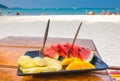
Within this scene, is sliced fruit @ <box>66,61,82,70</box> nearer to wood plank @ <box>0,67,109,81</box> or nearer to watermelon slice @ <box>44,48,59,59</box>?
wood plank @ <box>0,67,109,81</box>

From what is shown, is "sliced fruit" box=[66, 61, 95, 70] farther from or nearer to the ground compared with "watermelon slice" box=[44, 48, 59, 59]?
farther from the ground

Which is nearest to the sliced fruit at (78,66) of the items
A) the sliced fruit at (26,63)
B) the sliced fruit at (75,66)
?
the sliced fruit at (75,66)

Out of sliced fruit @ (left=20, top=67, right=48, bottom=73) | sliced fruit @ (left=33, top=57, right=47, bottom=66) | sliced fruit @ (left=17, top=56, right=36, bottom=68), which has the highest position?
sliced fruit @ (left=33, top=57, right=47, bottom=66)

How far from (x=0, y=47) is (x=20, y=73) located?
54cm

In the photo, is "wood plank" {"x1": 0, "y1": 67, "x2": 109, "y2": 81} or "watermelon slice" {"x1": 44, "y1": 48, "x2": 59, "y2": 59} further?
"watermelon slice" {"x1": 44, "y1": 48, "x2": 59, "y2": 59}

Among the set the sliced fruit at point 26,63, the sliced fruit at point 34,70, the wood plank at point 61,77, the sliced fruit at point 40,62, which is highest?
the sliced fruit at point 40,62

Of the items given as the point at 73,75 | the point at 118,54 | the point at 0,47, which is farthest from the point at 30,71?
the point at 118,54

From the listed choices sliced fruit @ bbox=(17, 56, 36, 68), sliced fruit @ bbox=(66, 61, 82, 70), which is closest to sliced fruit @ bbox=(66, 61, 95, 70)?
sliced fruit @ bbox=(66, 61, 82, 70)

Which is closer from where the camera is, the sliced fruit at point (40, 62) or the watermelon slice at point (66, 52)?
the sliced fruit at point (40, 62)

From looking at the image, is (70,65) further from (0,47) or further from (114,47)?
(114,47)

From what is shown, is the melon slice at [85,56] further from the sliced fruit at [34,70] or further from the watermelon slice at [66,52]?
the sliced fruit at [34,70]

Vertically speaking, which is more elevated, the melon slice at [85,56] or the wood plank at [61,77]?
the melon slice at [85,56]

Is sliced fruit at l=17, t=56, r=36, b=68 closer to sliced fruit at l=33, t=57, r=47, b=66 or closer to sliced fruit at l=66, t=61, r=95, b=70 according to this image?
sliced fruit at l=33, t=57, r=47, b=66

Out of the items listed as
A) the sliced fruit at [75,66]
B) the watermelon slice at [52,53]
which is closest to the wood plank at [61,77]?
the sliced fruit at [75,66]
